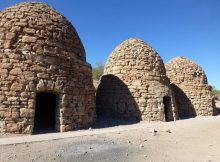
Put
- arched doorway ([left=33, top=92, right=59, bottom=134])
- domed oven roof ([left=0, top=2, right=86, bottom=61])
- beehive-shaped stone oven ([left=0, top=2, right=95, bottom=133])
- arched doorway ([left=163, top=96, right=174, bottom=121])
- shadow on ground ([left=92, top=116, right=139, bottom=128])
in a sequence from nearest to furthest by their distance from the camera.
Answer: beehive-shaped stone oven ([left=0, top=2, right=95, bottom=133]) → domed oven roof ([left=0, top=2, right=86, bottom=61]) → shadow on ground ([left=92, top=116, right=139, bottom=128]) → arched doorway ([left=33, top=92, right=59, bottom=134]) → arched doorway ([left=163, top=96, right=174, bottom=121])

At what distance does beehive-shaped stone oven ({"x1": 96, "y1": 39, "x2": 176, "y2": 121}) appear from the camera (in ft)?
42.3

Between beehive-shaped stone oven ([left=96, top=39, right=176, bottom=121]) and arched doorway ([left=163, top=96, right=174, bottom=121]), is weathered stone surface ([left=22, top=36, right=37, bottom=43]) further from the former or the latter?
arched doorway ([left=163, top=96, right=174, bottom=121])

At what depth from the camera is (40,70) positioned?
8.35 metres

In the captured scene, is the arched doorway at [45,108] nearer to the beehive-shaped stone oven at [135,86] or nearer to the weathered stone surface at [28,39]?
the weathered stone surface at [28,39]

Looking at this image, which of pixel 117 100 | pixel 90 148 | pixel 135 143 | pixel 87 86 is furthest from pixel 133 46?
pixel 90 148

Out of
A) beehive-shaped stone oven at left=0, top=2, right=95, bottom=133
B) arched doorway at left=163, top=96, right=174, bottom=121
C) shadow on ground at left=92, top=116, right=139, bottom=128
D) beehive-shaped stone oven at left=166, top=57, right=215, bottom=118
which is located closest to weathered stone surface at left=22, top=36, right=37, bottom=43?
beehive-shaped stone oven at left=0, top=2, right=95, bottom=133

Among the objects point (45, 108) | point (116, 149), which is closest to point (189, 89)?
point (45, 108)

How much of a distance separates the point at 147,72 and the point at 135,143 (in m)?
7.41

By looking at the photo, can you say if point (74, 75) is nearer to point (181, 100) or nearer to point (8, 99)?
point (8, 99)

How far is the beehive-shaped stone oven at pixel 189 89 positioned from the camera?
17328 millimetres

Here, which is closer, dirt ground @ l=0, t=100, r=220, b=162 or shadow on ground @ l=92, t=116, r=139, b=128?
dirt ground @ l=0, t=100, r=220, b=162

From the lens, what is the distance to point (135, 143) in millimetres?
6730

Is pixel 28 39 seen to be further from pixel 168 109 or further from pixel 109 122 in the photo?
pixel 168 109

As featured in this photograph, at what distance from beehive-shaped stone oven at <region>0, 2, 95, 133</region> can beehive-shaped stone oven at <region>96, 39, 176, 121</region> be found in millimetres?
3251
